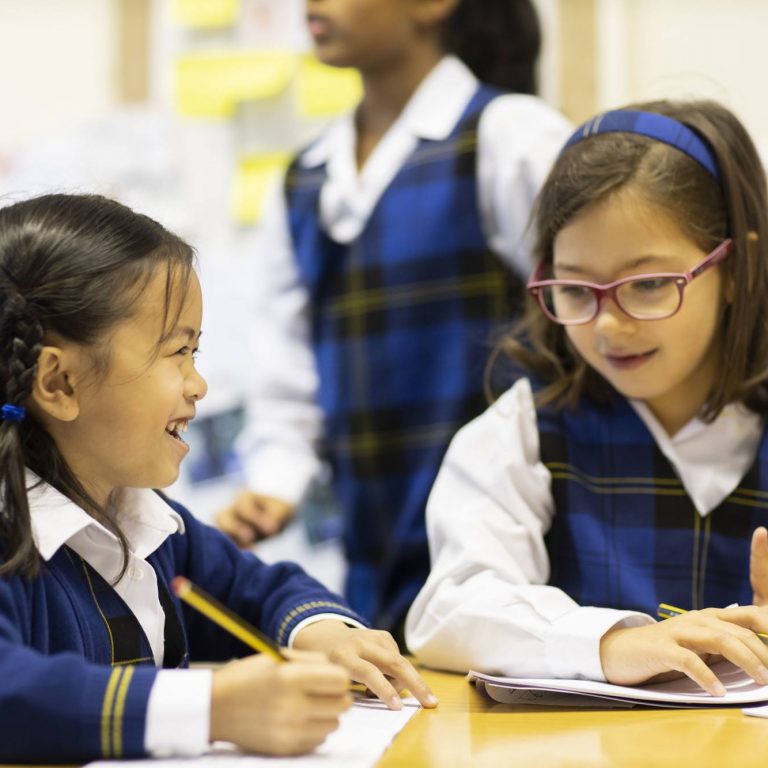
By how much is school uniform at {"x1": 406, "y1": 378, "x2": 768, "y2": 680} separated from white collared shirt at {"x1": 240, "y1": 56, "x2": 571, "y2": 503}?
32 cm

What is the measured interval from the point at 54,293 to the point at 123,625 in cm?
25

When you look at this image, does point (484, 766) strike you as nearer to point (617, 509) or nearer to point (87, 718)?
point (87, 718)

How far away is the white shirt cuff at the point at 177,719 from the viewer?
73 centimetres

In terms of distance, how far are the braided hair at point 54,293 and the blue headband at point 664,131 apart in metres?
0.47

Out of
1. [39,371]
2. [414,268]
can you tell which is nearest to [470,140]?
[414,268]

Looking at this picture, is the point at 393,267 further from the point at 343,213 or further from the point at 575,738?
the point at 575,738

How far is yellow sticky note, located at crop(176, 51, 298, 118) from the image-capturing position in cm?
225

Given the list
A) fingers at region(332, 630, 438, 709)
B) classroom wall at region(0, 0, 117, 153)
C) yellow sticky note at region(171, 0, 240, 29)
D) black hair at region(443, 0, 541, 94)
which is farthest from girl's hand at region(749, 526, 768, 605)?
classroom wall at region(0, 0, 117, 153)

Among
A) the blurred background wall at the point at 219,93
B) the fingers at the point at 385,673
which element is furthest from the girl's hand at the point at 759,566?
the blurred background wall at the point at 219,93

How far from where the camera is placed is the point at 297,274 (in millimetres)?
1763

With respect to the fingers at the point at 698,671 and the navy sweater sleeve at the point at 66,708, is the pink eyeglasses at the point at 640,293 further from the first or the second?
the navy sweater sleeve at the point at 66,708

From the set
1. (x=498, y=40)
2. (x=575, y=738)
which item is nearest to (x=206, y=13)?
(x=498, y=40)

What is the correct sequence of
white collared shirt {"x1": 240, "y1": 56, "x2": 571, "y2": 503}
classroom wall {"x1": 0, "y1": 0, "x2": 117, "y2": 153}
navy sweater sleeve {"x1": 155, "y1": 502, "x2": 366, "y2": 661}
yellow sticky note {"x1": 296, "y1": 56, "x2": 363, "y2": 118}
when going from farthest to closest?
classroom wall {"x1": 0, "y1": 0, "x2": 117, "y2": 153} < yellow sticky note {"x1": 296, "y1": 56, "x2": 363, "y2": 118} < white collared shirt {"x1": 240, "y1": 56, "x2": 571, "y2": 503} < navy sweater sleeve {"x1": 155, "y1": 502, "x2": 366, "y2": 661}

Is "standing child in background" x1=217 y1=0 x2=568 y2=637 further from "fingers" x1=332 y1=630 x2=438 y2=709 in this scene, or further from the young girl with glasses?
"fingers" x1=332 y1=630 x2=438 y2=709
